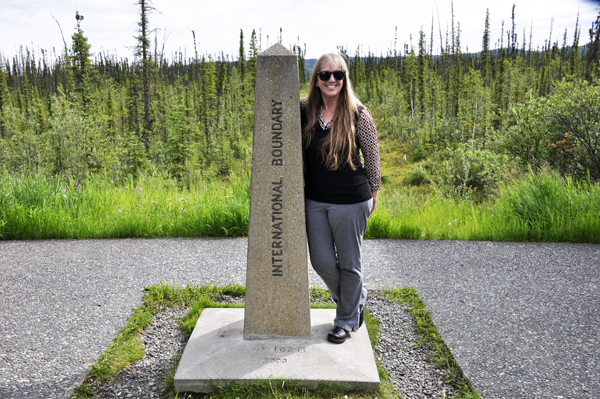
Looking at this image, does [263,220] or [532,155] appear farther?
[532,155]

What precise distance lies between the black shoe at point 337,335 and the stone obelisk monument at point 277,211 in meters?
0.17

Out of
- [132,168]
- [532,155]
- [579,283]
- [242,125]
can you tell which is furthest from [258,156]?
[242,125]

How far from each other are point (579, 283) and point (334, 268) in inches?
119

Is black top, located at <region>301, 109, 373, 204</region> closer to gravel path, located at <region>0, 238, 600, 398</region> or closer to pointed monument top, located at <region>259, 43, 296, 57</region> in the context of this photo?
pointed monument top, located at <region>259, 43, 296, 57</region>

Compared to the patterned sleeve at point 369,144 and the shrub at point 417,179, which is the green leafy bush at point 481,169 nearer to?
the shrub at point 417,179

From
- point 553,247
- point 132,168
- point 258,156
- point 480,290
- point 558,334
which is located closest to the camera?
point 258,156

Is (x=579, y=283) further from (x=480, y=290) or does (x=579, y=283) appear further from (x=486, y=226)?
(x=486, y=226)

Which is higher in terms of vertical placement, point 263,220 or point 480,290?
point 263,220

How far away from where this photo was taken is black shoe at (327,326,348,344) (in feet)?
9.71

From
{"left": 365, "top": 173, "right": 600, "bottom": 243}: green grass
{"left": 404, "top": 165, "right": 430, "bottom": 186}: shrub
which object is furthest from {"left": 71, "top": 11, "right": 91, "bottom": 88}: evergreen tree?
{"left": 365, "top": 173, "right": 600, "bottom": 243}: green grass

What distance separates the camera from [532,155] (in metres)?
14.1

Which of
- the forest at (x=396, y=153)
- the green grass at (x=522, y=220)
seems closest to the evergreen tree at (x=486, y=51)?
the forest at (x=396, y=153)

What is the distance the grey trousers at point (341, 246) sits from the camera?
2.81 m

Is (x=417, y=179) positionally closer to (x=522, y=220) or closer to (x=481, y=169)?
(x=481, y=169)
